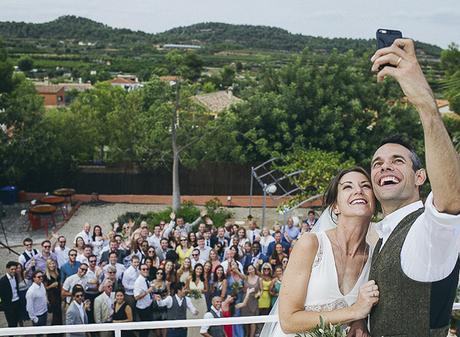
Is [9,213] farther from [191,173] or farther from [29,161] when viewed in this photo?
[191,173]

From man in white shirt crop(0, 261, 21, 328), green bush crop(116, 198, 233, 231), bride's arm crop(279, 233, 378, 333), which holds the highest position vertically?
bride's arm crop(279, 233, 378, 333)

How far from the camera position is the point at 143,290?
5.95 meters

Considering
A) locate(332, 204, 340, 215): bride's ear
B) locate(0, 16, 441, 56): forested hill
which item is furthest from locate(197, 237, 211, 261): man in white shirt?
locate(0, 16, 441, 56): forested hill

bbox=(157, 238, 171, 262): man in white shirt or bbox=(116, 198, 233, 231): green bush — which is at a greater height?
bbox=(157, 238, 171, 262): man in white shirt

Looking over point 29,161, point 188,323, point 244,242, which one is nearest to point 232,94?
point 29,161

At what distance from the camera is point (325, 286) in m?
1.84

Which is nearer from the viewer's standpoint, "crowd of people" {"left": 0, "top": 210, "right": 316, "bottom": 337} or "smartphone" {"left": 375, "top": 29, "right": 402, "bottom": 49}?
"smartphone" {"left": 375, "top": 29, "right": 402, "bottom": 49}

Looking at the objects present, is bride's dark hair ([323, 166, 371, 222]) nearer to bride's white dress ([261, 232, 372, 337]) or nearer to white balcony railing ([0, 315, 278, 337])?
bride's white dress ([261, 232, 372, 337])

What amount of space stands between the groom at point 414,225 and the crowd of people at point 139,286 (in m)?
3.84

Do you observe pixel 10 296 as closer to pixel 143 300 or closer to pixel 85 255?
pixel 85 255

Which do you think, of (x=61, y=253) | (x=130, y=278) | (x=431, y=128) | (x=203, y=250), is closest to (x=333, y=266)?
(x=431, y=128)

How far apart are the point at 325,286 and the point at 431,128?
0.69 meters

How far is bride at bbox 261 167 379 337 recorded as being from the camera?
1817 mm

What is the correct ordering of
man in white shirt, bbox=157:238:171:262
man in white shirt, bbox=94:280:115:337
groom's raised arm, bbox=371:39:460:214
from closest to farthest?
groom's raised arm, bbox=371:39:460:214 < man in white shirt, bbox=94:280:115:337 < man in white shirt, bbox=157:238:171:262
